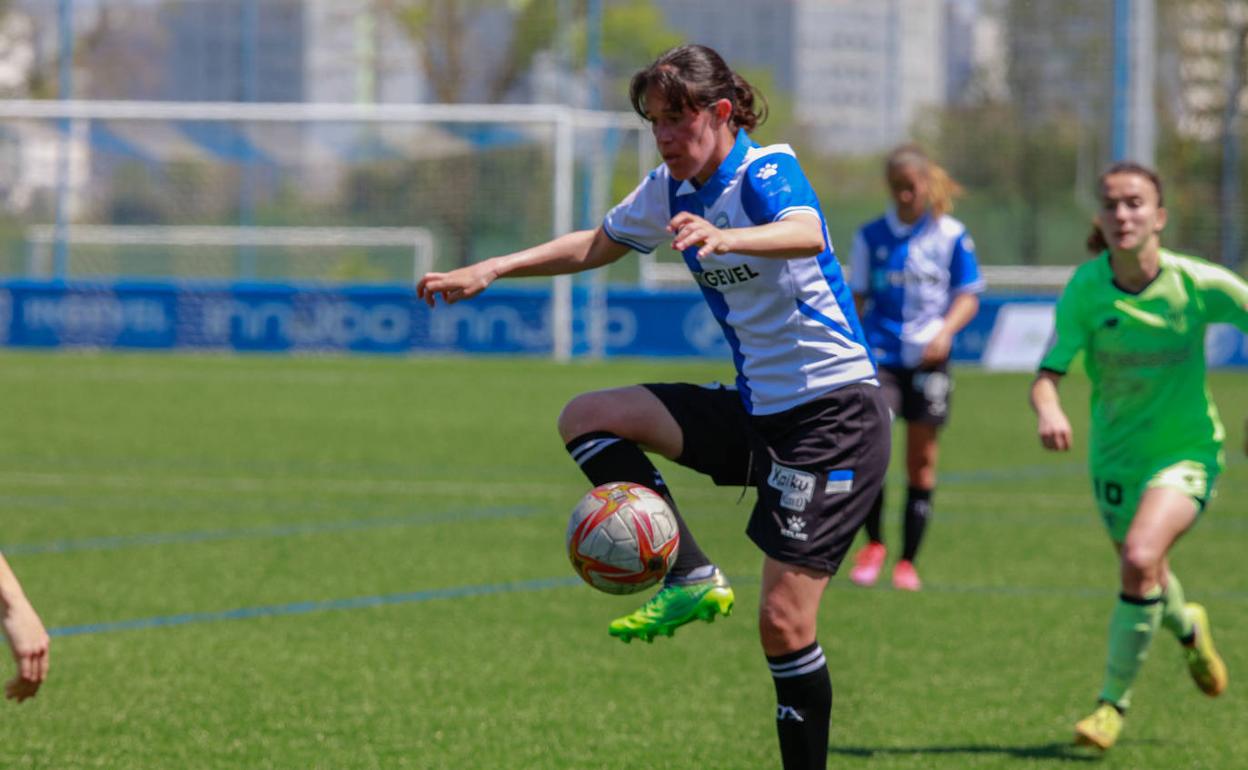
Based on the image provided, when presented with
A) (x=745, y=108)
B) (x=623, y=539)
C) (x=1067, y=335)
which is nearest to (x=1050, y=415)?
(x=1067, y=335)

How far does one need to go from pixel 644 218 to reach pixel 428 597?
3.93 metres

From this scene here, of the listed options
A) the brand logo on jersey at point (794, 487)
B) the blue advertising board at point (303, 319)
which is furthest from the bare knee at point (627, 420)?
the blue advertising board at point (303, 319)

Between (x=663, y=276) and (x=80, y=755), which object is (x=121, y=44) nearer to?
(x=663, y=276)

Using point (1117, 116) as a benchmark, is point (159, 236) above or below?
below

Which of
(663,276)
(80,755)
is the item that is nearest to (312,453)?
(80,755)

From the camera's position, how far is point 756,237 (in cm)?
438

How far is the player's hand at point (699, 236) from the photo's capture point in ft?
13.5

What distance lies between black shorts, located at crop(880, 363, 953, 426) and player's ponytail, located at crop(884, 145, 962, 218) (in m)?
0.86

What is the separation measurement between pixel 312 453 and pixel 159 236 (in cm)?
1570

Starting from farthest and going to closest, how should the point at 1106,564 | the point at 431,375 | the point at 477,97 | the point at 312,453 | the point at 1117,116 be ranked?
the point at 477,97, the point at 1117,116, the point at 431,375, the point at 312,453, the point at 1106,564

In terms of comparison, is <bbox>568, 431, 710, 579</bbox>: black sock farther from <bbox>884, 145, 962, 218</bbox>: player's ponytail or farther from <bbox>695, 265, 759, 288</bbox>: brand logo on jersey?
<bbox>884, 145, 962, 218</bbox>: player's ponytail

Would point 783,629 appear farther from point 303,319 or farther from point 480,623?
point 303,319

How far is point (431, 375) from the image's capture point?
73.4ft

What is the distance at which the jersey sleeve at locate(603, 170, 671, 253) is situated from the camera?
5.17 meters
